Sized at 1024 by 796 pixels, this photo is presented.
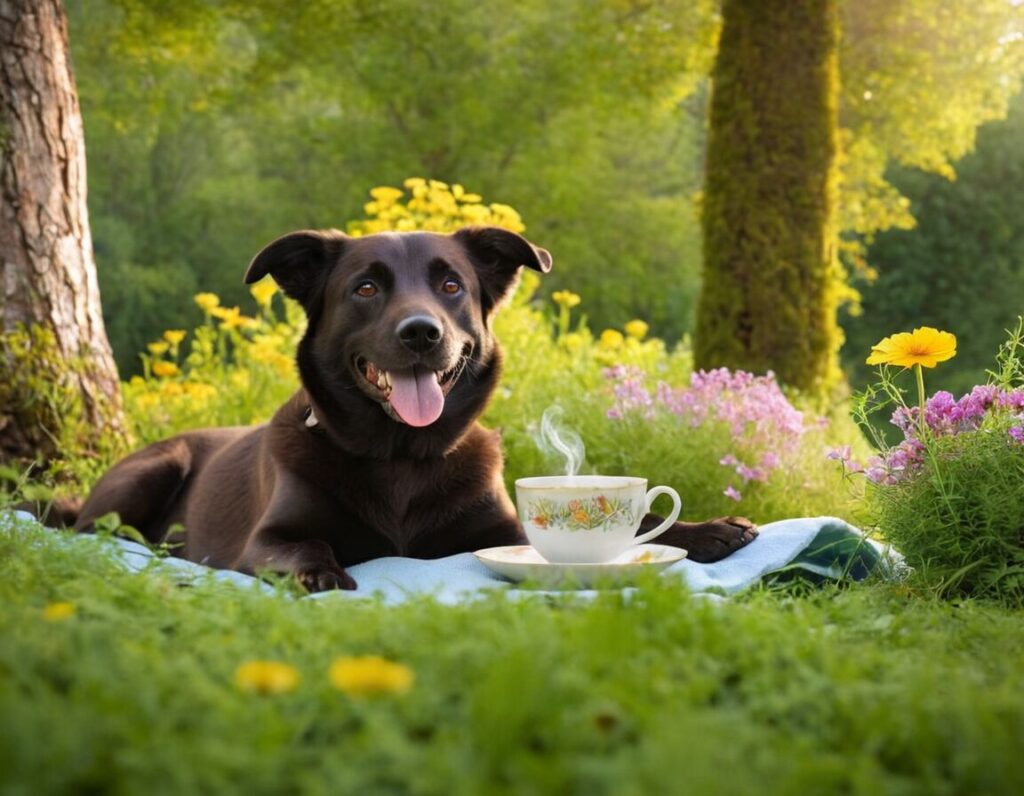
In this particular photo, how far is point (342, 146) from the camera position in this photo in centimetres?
2083

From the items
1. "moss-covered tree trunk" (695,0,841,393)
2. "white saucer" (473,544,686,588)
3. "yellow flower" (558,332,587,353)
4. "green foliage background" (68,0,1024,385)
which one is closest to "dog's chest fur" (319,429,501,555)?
"white saucer" (473,544,686,588)

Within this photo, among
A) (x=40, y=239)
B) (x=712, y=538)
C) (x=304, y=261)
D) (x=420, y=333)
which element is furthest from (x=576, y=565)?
(x=40, y=239)

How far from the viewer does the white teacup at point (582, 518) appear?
298 cm

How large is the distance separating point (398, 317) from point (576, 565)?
0.90 meters

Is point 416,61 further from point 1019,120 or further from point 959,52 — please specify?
point 1019,120

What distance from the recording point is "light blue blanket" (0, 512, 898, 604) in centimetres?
296

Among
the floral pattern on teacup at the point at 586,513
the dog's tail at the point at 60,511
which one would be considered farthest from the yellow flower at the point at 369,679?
the dog's tail at the point at 60,511

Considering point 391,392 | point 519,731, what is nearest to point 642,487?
point 391,392

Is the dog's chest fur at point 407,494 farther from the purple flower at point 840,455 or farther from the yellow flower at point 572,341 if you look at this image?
the yellow flower at point 572,341

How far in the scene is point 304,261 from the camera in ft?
11.9

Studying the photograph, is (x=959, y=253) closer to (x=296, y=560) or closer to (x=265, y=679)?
(x=296, y=560)

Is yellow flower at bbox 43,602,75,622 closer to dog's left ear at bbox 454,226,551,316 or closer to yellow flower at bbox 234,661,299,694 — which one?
yellow flower at bbox 234,661,299,694

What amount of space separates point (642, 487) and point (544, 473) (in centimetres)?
221

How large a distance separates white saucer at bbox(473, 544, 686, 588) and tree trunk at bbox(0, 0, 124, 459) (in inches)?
110
